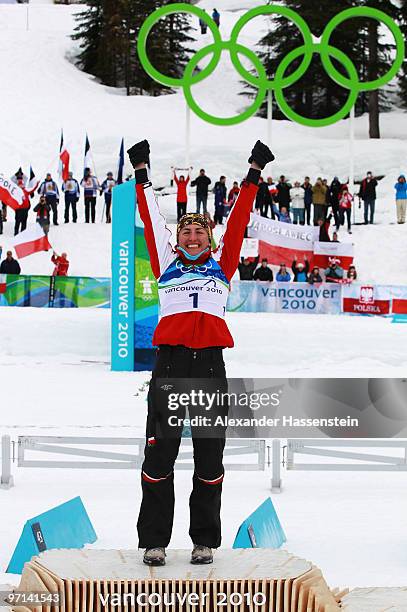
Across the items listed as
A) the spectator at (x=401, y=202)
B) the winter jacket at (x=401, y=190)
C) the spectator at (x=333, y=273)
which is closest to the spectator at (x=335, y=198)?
the winter jacket at (x=401, y=190)

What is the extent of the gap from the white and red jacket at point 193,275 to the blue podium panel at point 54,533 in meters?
1.18

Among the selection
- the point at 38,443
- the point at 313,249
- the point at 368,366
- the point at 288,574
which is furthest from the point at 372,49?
the point at 288,574

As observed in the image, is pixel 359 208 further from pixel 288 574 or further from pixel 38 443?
pixel 288 574

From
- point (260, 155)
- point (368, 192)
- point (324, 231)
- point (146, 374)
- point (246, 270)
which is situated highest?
point (260, 155)

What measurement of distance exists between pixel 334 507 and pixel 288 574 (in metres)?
3.22

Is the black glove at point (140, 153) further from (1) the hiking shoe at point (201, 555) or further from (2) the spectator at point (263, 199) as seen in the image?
(2) the spectator at point (263, 199)

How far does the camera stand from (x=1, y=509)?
6793mm

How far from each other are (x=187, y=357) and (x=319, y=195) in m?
19.6

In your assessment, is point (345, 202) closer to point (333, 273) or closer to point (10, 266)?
point (333, 273)

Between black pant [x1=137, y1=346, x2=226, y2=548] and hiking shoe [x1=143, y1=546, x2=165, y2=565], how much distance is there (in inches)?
7.0

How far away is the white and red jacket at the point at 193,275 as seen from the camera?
4551 mm

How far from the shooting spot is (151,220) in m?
4.82

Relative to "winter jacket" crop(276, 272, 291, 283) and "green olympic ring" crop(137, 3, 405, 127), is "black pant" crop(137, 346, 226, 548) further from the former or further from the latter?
"green olympic ring" crop(137, 3, 405, 127)

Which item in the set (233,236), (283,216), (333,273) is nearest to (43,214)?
(283,216)
